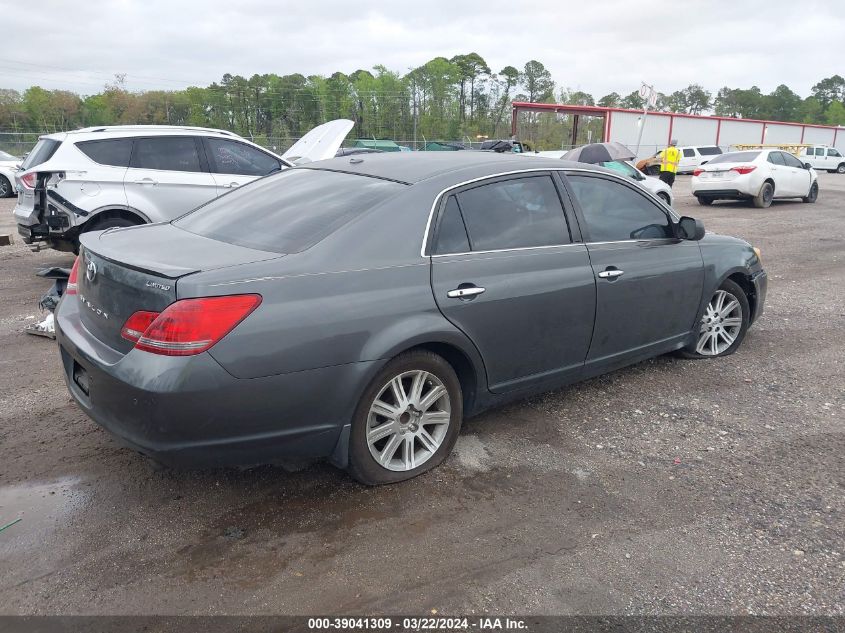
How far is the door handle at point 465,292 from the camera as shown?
336 centimetres

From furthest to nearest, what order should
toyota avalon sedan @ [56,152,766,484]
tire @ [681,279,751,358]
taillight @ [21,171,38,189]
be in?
taillight @ [21,171,38,189] < tire @ [681,279,751,358] < toyota avalon sedan @ [56,152,766,484]

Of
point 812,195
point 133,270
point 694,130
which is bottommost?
point 812,195

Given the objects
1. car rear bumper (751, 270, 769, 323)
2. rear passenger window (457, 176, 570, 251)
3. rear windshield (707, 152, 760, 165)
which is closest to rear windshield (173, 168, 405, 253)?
rear passenger window (457, 176, 570, 251)

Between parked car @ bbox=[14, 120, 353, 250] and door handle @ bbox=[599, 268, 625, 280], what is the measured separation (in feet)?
14.4

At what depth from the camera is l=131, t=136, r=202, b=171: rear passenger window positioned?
26.2 ft

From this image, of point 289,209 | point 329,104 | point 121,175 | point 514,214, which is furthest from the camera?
point 329,104

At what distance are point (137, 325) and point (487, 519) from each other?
1.81m

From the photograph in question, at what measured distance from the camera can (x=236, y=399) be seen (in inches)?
108

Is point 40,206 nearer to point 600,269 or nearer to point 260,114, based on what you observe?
point 600,269

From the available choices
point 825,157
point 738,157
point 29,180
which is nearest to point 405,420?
point 29,180

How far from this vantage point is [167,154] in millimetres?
8164

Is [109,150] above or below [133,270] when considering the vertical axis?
above

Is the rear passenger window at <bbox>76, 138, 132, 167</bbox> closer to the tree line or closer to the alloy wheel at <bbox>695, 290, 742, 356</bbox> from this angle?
the alloy wheel at <bbox>695, 290, 742, 356</bbox>

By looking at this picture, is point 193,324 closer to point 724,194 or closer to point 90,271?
point 90,271
